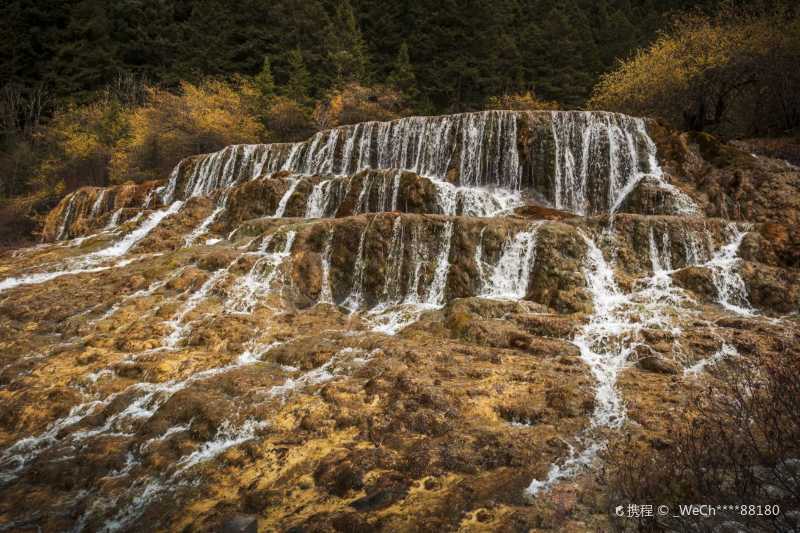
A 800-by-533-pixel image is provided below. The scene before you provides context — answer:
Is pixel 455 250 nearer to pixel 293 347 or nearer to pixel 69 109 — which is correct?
pixel 293 347

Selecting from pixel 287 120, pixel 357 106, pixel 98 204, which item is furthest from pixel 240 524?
pixel 287 120

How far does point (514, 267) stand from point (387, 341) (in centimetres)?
432

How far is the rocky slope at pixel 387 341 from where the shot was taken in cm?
473

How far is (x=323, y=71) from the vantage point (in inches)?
1382

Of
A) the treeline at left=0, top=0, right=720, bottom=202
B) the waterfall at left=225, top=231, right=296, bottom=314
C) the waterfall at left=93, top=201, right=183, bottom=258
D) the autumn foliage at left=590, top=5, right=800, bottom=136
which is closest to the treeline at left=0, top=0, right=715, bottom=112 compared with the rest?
the treeline at left=0, top=0, right=720, bottom=202

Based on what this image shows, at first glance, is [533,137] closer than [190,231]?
No

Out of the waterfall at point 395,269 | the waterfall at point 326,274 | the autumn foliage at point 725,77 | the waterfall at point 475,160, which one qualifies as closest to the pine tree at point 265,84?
the waterfall at point 475,160

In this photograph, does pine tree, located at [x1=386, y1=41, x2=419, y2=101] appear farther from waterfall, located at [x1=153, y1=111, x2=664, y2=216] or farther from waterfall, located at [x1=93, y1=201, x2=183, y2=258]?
waterfall, located at [x1=93, y1=201, x2=183, y2=258]

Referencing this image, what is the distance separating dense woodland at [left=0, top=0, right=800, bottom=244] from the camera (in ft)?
67.4

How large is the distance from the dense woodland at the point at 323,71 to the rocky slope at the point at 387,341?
7.06m

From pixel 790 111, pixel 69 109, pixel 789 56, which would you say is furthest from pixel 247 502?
pixel 69 109

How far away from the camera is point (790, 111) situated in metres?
19.3

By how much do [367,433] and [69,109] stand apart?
41.8 meters

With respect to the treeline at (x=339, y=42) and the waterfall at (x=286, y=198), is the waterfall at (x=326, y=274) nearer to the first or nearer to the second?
the waterfall at (x=286, y=198)
